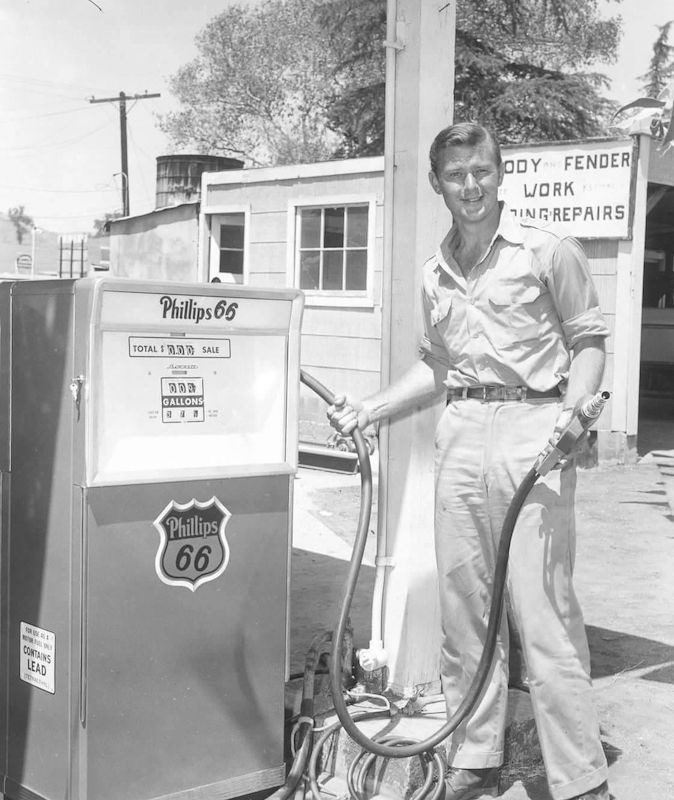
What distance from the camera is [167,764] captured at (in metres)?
3.24

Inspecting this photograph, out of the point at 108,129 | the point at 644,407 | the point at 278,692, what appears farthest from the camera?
the point at 108,129

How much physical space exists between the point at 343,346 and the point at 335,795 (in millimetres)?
9555

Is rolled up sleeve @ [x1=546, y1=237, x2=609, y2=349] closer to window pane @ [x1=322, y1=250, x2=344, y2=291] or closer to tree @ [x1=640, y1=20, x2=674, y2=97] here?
tree @ [x1=640, y1=20, x2=674, y2=97]

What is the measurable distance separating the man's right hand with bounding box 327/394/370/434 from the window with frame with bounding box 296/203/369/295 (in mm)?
9352

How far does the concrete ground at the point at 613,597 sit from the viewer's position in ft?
12.6

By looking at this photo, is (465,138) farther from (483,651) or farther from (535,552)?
(483,651)

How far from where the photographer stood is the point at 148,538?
10.3 ft

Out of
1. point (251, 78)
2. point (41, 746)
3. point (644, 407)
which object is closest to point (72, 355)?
point (41, 746)

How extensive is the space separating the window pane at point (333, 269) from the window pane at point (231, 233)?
6.46 ft

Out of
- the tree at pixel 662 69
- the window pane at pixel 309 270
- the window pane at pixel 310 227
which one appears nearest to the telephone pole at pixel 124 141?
the window pane at pixel 310 227

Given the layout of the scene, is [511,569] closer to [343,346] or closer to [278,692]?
[278,692]

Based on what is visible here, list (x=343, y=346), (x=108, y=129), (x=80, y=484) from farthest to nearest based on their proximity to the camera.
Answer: (x=108, y=129)
(x=343, y=346)
(x=80, y=484)

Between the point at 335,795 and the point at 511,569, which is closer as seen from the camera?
the point at 511,569

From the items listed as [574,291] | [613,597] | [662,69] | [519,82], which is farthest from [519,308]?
[519,82]
